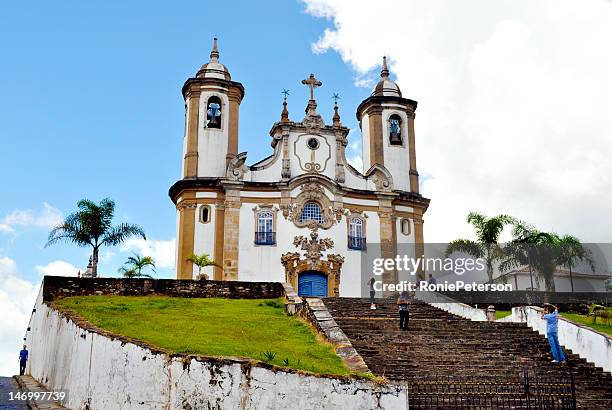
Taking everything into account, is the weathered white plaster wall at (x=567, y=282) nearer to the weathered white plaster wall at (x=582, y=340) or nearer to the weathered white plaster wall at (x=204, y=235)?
the weathered white plaster wall at (x=204, y=235)

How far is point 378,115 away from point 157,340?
22.3m

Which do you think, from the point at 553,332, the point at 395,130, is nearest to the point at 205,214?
the point at 395,130

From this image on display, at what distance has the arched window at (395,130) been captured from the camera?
32.3 meters

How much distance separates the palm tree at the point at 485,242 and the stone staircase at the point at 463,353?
12.6 metres

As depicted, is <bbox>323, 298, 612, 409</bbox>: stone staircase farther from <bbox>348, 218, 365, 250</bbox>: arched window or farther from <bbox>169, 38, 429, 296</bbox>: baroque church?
<bbox>348, 218, 365, 250</bbox>: arched window

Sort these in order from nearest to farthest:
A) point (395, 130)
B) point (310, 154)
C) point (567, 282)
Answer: point (310, 154) → point (395, 130) → point (567, 282)

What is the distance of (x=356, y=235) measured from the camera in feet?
95.0

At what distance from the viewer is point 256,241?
2784 centimetres

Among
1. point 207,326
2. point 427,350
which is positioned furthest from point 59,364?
point 427,350

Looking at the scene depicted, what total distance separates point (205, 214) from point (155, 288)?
7482 mm

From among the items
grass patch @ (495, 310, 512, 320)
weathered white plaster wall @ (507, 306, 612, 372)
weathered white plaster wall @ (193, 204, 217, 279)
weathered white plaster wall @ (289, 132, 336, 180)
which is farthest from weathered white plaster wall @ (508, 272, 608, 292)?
weathered white plaster wall @ (507, 306, 612, 372)

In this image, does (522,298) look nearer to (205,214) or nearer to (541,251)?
(541,251)

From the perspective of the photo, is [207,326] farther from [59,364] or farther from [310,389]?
[310,389]

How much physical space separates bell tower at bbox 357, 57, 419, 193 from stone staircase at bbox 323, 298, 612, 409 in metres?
13.7
